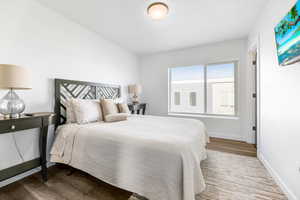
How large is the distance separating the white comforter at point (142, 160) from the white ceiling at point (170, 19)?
198cm

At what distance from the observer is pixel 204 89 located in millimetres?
3887

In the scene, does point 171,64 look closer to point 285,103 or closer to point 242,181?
point 285,103

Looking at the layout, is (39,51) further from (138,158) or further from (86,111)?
(138,158)

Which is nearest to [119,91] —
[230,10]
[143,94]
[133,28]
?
[143,94]

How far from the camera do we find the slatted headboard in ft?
7.43

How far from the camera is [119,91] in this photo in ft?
12.2

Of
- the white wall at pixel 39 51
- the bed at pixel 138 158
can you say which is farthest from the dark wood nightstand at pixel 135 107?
the bed at pixel 138 158

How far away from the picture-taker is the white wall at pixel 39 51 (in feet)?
5.72

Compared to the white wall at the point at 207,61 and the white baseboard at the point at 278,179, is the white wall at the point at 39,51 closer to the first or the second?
the white wall at the point at 207,61

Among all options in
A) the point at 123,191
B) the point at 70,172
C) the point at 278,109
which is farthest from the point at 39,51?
the point at 278,109

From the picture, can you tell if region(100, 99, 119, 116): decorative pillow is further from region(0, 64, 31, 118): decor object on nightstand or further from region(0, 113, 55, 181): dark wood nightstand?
region(0, 64, 31, 118): decor object on nightstand

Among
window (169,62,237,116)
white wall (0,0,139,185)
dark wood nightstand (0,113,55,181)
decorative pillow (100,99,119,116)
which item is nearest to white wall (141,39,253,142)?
window (169,62,237,116)

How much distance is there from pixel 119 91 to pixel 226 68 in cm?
307

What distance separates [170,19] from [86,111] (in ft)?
7.39
